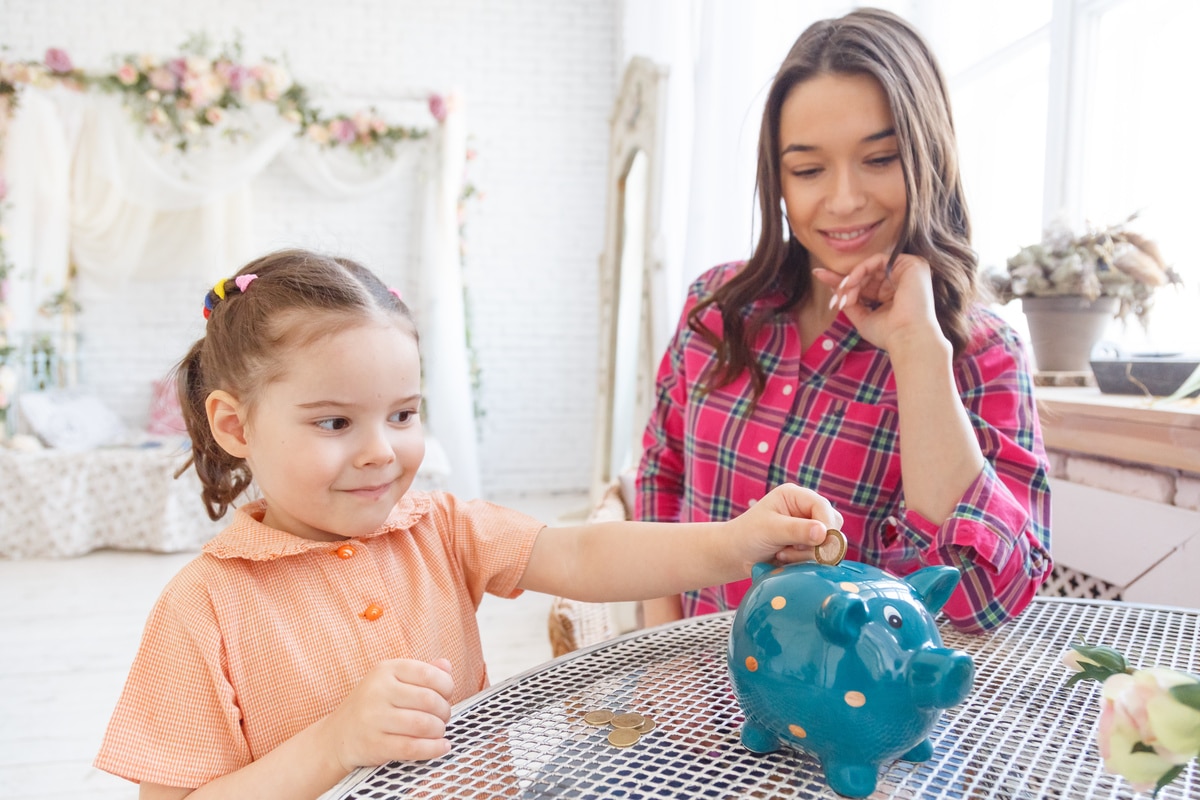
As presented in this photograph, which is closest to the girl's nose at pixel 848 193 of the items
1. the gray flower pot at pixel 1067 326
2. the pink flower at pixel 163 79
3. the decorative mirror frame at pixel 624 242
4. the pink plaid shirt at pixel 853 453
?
the pink plaid shirt at pixel 853 453

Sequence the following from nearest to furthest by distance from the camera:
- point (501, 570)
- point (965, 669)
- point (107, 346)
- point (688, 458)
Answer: point (965, 669) < point (501, 570) < point (688, 458) < point (107, 346)

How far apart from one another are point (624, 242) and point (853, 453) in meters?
2.70

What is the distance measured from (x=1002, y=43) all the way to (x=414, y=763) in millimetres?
2682

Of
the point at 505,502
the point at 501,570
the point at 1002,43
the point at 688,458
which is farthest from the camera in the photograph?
the point at 505,502

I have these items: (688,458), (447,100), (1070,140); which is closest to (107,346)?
(447,100)

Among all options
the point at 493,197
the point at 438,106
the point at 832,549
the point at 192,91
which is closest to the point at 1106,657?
the point at 832,549

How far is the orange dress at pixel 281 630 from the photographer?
2.51 ft

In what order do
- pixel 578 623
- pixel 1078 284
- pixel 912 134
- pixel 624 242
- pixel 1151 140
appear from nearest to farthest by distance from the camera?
pixel 912 134
pixel 1078 284
pixel 578 623
pixel 1151 140
pixel 624 242

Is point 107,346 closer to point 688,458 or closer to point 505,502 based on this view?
point 505,502

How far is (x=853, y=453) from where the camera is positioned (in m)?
1.17

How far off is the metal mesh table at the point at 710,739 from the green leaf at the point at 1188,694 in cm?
A: 24

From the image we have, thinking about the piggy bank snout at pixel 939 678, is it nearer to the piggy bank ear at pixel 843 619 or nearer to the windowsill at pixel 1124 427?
the piggy bank ear at pixel 843 619

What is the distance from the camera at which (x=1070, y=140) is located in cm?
216

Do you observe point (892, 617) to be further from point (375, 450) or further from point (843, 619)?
point (375, 450)
